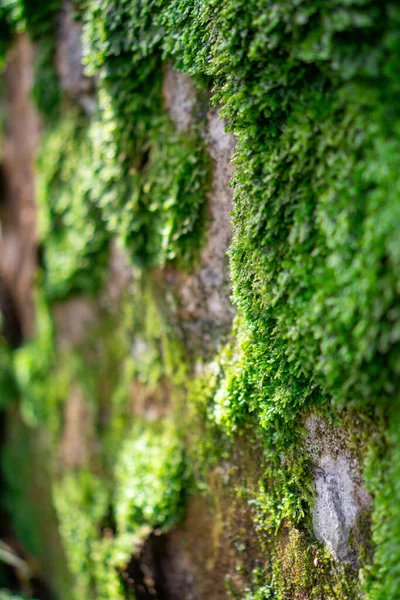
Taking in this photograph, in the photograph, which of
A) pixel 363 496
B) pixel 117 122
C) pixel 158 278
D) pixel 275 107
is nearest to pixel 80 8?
pixel 117 122

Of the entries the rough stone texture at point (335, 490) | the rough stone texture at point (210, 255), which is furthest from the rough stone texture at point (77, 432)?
the rough stone texture at point (335, 490)

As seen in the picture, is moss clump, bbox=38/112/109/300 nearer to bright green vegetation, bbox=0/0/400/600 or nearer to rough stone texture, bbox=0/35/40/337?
bright green vegetation, bbox=0/0/400/600

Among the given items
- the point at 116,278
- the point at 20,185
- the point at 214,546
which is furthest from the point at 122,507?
the point at 20,185

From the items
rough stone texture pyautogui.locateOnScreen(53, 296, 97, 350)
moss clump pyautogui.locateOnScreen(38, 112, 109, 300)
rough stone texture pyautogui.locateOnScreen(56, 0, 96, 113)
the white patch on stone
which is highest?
rough stone texture pyautogui.locateOnScreen(56, 0, 96, 113)

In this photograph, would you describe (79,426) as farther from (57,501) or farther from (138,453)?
(138,453)

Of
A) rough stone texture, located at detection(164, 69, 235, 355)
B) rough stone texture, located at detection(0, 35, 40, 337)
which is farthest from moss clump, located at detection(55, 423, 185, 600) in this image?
rough stone texture, located at detection(0, 35, 40, 337)

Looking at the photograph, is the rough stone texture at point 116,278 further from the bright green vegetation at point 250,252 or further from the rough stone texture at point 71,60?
the rough stone texture at point 71,60
